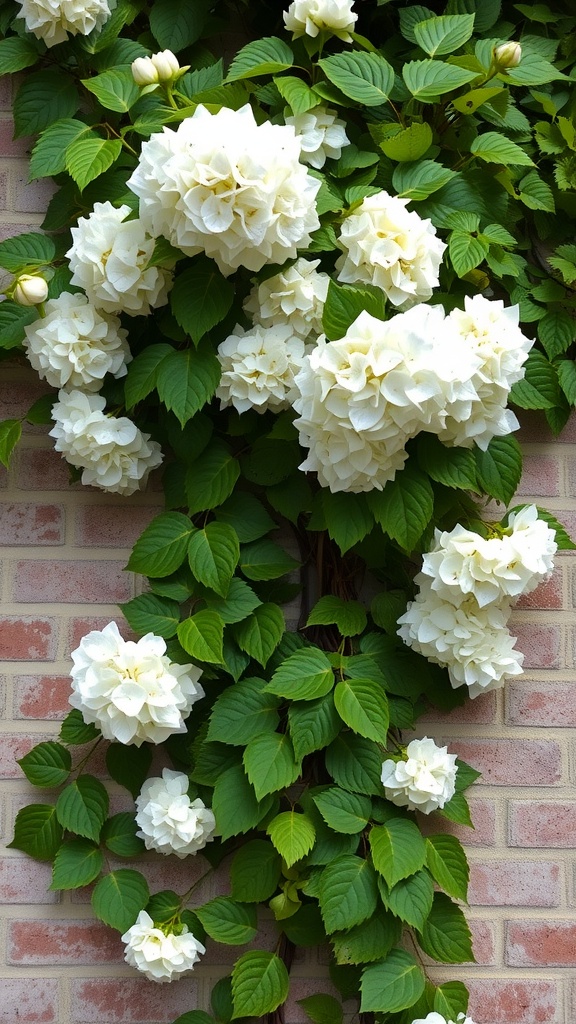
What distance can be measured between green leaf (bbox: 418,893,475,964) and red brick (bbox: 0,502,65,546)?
75 cm

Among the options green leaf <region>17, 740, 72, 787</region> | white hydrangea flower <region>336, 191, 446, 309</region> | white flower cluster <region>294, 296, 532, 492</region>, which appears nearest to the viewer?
white flower cluster <region>294, 296, 532, 492</region>

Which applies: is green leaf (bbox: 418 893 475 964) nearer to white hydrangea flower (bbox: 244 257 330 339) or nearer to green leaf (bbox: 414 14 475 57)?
white hydrangea flower (bbox: 244 257 330 339)

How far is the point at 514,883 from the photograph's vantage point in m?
1.32

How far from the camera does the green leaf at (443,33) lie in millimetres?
1238

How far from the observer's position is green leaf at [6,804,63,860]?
4.17 feet

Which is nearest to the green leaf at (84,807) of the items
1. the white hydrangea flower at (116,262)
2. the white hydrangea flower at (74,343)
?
the white hydrangea flower at (74,343)

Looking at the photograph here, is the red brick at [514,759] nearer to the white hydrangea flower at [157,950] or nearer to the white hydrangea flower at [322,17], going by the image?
the white hydrangea flower at [157,950]

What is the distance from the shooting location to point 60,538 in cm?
134

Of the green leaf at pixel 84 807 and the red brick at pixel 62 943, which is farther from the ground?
the green leaf at pixel 84 807

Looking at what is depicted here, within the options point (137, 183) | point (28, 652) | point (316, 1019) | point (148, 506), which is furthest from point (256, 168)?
point (316, 1019)

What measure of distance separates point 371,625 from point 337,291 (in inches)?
19.2

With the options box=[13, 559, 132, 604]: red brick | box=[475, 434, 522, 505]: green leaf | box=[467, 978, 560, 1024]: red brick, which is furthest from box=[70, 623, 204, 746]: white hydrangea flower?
box=[467, 978, 560, 1024]: red brick

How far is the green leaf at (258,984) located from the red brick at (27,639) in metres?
0.50

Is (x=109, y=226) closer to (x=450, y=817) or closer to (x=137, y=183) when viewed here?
(x=137, y=183)
